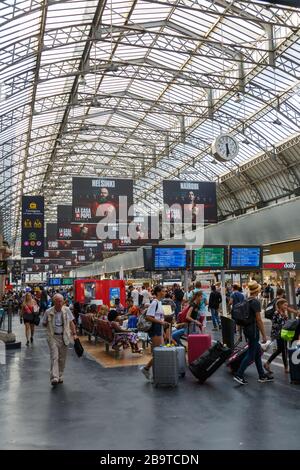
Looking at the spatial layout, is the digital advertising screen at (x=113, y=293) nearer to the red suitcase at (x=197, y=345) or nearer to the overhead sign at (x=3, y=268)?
the overhead sign at (x=3, y=268)

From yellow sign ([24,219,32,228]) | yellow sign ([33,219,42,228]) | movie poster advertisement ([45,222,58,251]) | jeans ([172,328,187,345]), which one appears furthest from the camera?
movie poster advertisement ([45,222,58,251])

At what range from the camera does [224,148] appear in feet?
74.0

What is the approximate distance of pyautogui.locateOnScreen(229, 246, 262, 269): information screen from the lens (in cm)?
1838

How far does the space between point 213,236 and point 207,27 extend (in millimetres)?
16990

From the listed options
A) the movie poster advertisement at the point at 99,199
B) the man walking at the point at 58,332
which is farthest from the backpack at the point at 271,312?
the movie poster advertisement at the point at 99,199

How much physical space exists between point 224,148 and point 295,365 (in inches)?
611

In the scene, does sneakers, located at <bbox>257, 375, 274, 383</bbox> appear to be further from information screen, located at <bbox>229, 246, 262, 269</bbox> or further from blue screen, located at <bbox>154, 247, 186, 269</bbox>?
information screen, located at <bbox>229, 246, 262, 269</bbox>

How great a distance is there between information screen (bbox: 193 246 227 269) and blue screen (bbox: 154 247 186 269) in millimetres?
534

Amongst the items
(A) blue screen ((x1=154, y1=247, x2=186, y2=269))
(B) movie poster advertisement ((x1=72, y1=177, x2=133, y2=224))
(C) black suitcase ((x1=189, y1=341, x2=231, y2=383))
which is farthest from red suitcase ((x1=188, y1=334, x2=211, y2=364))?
(B) movie poster advertisement ((x1=72, y1=177, x2=133, y2=224))

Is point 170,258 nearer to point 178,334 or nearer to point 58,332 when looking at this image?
point 178,334

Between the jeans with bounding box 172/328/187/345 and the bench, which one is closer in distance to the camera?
the jeans with bounding box 172/328/187/345

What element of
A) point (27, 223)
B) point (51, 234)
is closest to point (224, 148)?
point (27, 223)

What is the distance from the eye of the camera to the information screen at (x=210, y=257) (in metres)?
17.8

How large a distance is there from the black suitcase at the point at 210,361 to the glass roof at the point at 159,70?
13465mm
